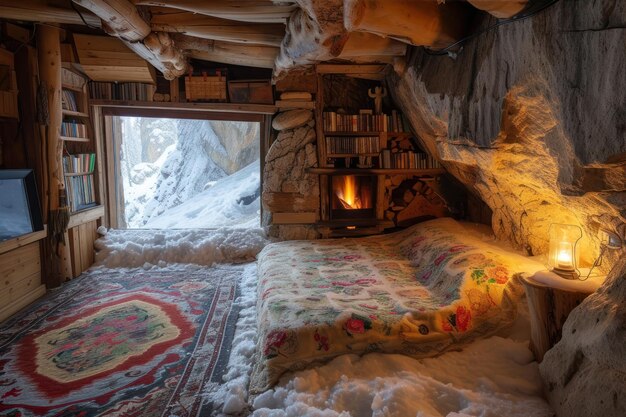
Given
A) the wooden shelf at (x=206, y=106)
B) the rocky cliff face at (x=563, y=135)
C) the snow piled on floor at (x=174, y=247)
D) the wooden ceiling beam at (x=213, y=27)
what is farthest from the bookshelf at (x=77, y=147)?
the rocky cliff face at (x=563, y=135)

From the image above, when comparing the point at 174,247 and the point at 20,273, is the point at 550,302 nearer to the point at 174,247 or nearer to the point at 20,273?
the point at 174,247

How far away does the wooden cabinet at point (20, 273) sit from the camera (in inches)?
120

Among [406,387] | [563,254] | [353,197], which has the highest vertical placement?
[353,197]

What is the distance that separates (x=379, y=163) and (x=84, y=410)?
3.70 metres

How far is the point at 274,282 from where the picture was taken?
9.81 feet

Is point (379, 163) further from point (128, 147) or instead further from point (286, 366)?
point (128, 147)

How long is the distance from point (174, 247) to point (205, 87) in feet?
6.32

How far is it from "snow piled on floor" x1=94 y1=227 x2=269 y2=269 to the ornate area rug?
60cm

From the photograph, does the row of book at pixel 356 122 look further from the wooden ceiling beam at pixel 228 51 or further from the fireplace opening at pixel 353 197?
the wooden ceiling beam at pixel 228 51

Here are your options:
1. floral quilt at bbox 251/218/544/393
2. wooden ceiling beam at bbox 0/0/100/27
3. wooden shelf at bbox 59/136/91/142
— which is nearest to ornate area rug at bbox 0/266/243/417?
floral quilt at bbox 251/218/544/393

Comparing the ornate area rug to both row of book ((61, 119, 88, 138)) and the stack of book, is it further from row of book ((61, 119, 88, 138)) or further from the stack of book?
row of book ((61, 119, 88, 138))

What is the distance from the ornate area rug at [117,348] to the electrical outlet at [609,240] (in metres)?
2.30

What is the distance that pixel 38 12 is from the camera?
3.07 metres

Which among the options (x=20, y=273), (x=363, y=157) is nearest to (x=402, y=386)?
(x=363, y=157)
